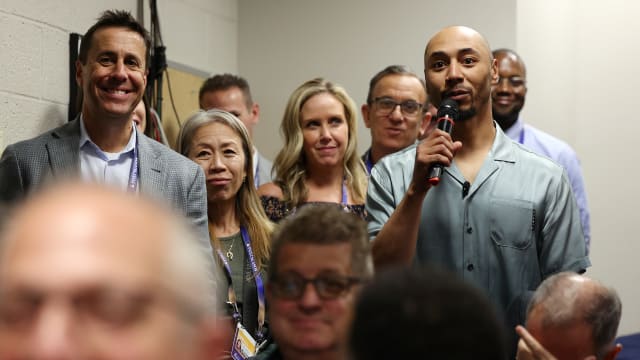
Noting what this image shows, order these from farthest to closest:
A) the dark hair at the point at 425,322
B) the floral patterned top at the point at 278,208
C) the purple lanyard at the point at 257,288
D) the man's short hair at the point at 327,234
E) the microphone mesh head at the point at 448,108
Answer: the floral patterned top at the point at 278,208
the purple lanyard at the point at 257,288
the microphone mesh head at the point at 448,108
the man's short hair at the point at 327,234
the dark hair at the point at 425,322

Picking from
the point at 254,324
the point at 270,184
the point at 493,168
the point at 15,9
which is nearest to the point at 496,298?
the point at 493,168

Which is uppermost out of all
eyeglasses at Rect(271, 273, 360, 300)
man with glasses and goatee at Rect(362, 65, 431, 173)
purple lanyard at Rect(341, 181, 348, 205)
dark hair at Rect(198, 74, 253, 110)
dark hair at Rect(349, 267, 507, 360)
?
dark hair at Rect(198, 74, 253, 110)

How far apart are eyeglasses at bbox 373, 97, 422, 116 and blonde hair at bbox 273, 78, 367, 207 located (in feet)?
0.60

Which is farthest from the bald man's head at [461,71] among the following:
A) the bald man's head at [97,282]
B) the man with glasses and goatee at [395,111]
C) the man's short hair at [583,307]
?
the bald man's head at [97,282]

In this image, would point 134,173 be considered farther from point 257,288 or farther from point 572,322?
point 572,322

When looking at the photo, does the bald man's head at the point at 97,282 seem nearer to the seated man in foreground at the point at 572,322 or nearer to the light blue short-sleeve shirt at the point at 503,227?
the seated man in foreground at the point at 572,322

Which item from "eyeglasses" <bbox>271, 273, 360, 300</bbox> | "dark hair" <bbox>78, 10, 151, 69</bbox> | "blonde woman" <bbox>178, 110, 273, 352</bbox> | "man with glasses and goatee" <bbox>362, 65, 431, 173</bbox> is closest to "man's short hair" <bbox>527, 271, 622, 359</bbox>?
"eyeglasses" <bbox>271, 273, 360, 300</bbox>

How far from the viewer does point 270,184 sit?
3.24 m

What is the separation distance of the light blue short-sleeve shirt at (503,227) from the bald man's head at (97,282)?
4.55ft

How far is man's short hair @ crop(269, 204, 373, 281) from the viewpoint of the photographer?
4.52ft

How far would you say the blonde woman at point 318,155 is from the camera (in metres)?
3.18

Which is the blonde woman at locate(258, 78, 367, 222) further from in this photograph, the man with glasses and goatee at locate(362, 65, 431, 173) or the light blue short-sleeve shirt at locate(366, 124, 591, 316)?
the light blue short-sleeve shirt at locate(366, 124, 591, 316)

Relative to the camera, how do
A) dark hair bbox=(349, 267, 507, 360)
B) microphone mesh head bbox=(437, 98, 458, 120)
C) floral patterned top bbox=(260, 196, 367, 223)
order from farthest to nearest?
floral patterned top bbox=(260, 196, 367, 223), microphone mesh head bbox=(437, 98, 458, 120), dark hair bbox=(349, 267, 507, 360)

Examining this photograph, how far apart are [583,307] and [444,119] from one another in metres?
0.55
